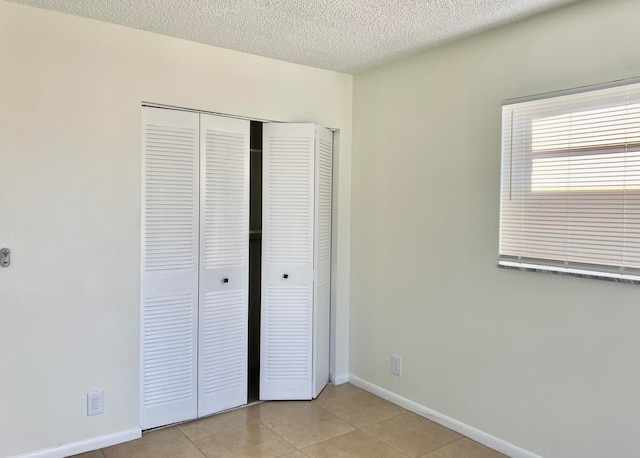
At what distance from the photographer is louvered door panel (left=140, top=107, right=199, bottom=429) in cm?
277

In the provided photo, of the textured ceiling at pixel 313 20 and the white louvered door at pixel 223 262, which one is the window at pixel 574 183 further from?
the white louvered door at pixel 223 262

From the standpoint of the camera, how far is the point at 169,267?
2.85m

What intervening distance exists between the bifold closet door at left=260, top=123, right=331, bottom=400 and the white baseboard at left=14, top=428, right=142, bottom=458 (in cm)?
90

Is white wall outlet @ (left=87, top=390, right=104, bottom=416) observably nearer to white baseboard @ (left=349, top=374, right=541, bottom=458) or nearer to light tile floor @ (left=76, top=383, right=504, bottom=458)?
light tile floor @ (left=76, top=383, right=504, bottom=458)

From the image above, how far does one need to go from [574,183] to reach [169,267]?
2291mm

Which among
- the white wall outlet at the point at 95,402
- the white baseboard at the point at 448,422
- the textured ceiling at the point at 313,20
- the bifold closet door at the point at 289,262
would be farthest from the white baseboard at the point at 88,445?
the textured ceiling at the point at 313,20

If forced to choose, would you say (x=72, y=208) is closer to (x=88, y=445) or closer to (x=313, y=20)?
(x=88, y=445)

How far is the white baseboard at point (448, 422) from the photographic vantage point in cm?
254

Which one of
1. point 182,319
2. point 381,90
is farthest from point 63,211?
point 381,90

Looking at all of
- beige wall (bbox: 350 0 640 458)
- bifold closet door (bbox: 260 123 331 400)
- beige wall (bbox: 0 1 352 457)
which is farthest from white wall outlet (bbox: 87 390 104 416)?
beige wall (bbox: 350 0 640 458)

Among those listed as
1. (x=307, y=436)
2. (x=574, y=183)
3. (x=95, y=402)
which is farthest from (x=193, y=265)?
(x=574, y=183)

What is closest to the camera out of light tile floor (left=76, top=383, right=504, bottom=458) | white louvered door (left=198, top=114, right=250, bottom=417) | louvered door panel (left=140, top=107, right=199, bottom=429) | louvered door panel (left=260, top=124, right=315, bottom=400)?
light tile floor (left=76, top=383, right=504, bottom=458)

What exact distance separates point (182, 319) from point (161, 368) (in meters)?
0.31

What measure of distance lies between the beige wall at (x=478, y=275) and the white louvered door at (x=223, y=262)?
911 mm
